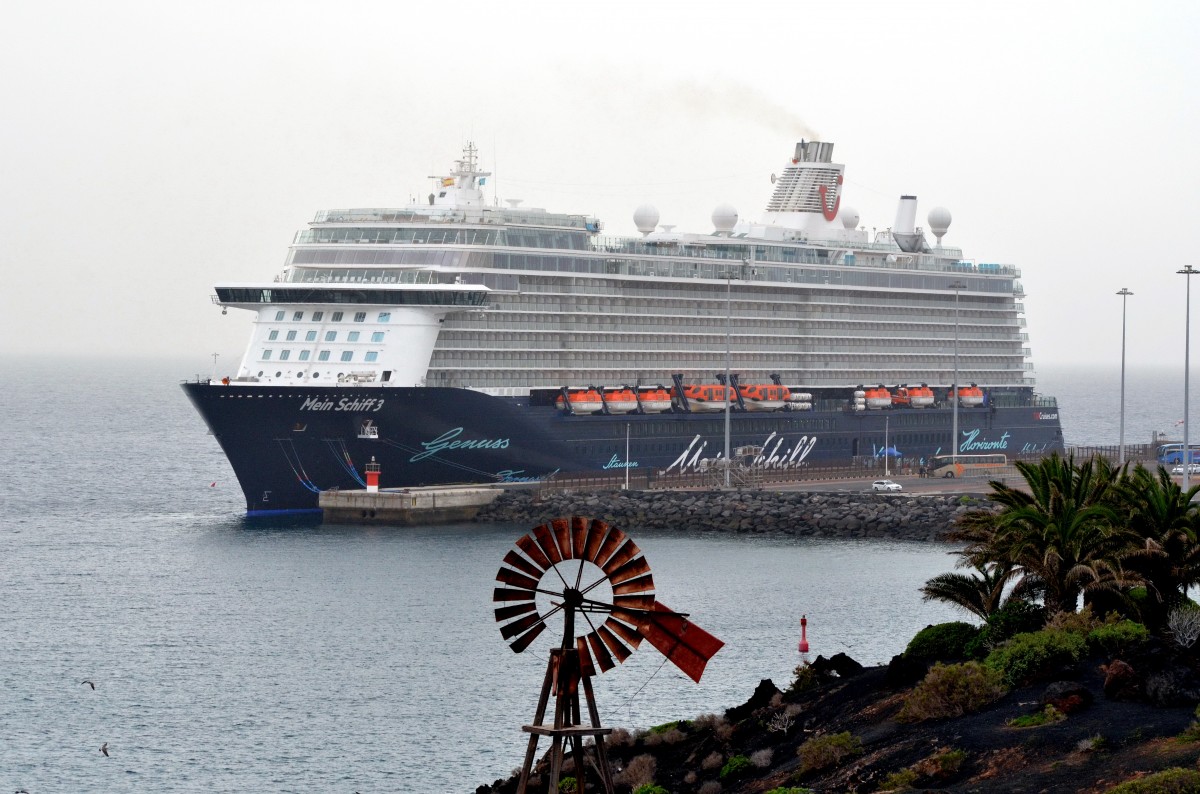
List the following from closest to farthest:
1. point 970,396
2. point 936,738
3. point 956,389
→ point 936,738 → point 956,389 → point 970,396

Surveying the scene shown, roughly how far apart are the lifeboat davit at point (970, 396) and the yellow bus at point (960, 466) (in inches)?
210

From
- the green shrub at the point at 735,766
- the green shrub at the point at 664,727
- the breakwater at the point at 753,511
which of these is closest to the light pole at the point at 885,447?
the breakwater at the point at 753,511

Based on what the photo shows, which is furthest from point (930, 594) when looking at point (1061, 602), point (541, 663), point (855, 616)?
point (855, 616)

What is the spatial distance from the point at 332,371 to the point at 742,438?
65.6 feet

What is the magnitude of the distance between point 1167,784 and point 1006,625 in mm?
9991

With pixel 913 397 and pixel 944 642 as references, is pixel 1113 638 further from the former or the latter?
pixel 913 397

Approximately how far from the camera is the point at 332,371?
226 feet

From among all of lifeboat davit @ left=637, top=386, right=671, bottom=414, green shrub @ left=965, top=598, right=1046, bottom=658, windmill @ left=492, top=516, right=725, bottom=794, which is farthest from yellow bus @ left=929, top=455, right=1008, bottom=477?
windmill @ left=492, top=516, right=725, bottom=794

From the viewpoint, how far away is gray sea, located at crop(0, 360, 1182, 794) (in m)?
33.8

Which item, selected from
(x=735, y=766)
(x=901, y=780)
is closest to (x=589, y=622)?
(x=901, y=780)

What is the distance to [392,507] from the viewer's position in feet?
221

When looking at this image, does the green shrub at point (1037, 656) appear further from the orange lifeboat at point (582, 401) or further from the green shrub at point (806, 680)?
the orange lifeboat at point (582, 401)

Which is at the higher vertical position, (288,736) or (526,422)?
(526,422)

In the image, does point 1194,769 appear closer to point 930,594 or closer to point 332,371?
point 930,594
